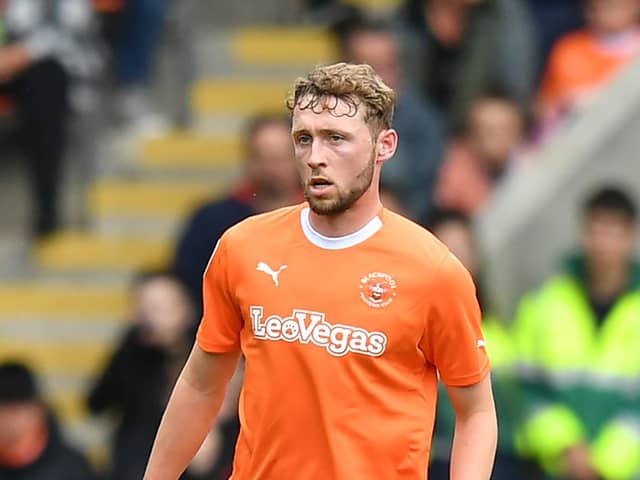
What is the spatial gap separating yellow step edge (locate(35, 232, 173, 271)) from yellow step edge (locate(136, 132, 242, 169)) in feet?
1.75

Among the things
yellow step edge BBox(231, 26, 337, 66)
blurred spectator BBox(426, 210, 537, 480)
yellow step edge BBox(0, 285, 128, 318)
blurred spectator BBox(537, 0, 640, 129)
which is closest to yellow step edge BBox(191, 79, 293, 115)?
yellow step edge BBox(231, 26, 337, 66)

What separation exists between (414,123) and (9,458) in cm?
274

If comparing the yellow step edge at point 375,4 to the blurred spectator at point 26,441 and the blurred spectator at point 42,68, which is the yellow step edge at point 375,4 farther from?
the blurred spectator at point 26,441

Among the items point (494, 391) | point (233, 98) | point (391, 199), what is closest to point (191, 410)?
point (494, 391)

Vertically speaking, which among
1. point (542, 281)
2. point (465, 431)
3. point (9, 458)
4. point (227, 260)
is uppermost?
point (227, 260)

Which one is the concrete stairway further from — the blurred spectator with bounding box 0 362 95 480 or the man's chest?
the man's chest

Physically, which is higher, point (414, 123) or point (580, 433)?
point (414, 123)

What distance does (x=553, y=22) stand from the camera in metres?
10.8

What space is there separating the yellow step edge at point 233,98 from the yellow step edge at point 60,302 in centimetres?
133

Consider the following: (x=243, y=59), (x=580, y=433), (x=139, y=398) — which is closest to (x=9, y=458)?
(x=139, y=398)

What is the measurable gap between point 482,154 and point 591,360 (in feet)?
5.97

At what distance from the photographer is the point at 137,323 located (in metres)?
9.37

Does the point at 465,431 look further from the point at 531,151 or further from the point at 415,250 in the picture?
the point at 531,151

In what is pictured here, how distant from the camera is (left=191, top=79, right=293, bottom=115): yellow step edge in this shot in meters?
11.4
